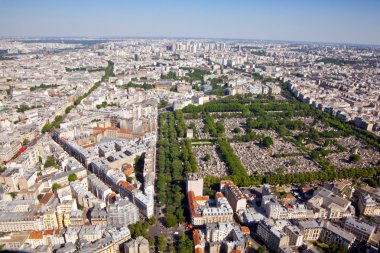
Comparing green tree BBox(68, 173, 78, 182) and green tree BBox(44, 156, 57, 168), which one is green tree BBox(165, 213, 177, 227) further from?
green tree BBox(44, 156, 57, 168)

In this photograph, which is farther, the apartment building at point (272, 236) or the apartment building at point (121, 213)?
the apartment building at point (121, 213)

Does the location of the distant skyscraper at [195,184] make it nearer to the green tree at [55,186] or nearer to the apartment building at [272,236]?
the apartment building at [272,236]

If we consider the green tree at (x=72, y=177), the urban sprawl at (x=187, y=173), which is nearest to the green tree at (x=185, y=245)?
the urban sprawl at (x=187, y=173)

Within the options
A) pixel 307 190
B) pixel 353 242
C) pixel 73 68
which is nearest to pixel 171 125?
pixel 307 190

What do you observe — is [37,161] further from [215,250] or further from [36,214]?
[215,250]

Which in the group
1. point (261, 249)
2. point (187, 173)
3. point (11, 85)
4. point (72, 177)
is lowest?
point (261, 249)

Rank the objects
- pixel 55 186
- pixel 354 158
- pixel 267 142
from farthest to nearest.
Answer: pixel 267 142 < pixel 354 158 < pixel 55 186

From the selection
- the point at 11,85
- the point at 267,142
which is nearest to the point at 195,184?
the point at 267,142

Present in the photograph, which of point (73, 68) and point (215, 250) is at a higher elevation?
point (73, 68)

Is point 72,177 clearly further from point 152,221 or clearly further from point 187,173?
point 187,173

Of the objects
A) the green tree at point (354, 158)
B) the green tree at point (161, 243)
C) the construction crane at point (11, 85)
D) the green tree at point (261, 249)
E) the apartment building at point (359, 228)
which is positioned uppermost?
the construction crane at point (11, 85)

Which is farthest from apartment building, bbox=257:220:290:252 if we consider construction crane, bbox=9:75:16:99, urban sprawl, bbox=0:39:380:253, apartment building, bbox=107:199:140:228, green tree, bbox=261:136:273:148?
construction crane, bbox=9:75:16:99
